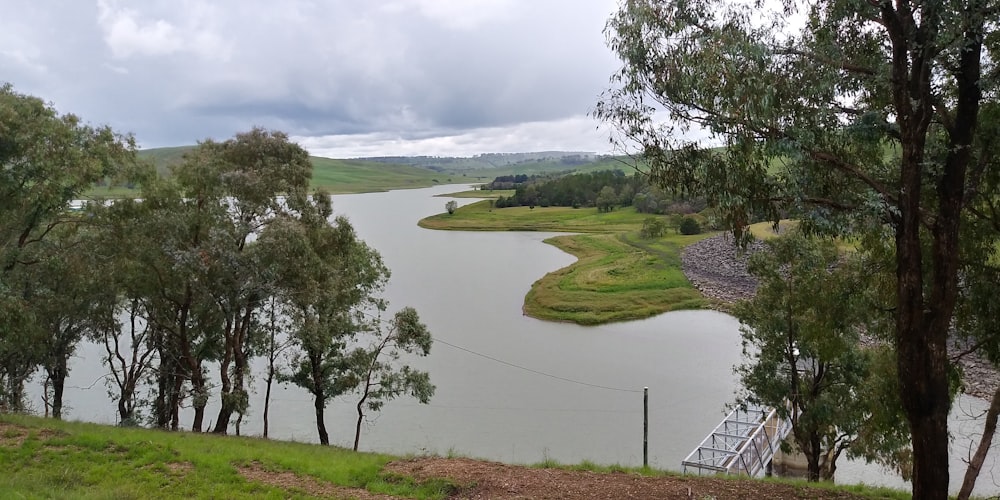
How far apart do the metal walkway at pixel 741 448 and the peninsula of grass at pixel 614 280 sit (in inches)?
697

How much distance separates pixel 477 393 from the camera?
22.2m

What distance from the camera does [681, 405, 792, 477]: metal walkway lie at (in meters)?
14.5

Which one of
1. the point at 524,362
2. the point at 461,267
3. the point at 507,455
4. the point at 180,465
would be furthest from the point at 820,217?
the point at 461,267

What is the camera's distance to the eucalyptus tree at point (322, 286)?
12938 millimetres

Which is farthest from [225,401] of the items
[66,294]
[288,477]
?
[288,477]

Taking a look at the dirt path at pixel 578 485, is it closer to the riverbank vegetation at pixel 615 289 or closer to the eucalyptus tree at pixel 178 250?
the eucalyptus tree at pixel 178 250

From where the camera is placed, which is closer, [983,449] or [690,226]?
[983,449]

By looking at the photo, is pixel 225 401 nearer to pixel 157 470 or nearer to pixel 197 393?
pixel 197 393

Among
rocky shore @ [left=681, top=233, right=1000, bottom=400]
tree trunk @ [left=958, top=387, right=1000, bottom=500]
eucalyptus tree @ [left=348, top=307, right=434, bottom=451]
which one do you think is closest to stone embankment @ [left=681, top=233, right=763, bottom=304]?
rocky shore @ [left=681, top=233, right=1000, bottom=400]

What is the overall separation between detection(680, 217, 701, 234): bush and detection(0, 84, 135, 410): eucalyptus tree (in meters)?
55.7

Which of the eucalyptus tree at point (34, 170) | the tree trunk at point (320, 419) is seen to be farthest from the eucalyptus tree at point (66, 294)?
the tree trunk at point (320, 419)

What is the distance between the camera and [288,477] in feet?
26.6

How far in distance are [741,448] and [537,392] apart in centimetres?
883

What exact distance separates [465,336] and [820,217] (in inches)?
938
